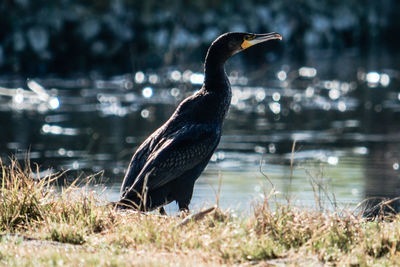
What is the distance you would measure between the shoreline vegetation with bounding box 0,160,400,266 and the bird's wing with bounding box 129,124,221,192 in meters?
0.68

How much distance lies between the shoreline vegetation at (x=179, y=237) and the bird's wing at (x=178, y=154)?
26.7 inches

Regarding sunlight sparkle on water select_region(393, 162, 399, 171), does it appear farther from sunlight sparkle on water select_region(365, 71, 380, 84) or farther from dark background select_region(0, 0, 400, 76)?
dark background select_region(0, 0, 400, 76)

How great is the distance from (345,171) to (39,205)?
29.5 ft

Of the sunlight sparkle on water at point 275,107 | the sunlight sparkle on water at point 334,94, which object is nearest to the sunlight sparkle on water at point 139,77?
the sunlight sparkle on water at point 334,94

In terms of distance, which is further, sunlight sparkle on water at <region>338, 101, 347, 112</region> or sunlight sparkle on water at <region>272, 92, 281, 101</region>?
sunlight sparkle on water at <region>272, 92, 281, 101</region>

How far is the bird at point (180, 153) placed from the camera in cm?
754

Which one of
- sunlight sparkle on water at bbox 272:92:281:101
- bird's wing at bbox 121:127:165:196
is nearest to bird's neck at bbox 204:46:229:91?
bird's wing at bbox 121:127:165:196

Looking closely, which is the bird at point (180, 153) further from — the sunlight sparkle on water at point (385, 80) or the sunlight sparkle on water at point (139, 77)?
the sunlight sparkle on water at point (139, 77)

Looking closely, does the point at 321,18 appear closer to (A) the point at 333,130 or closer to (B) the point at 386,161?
(A) the point at 333,130

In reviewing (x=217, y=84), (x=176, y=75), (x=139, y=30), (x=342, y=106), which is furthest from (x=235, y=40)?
(x=139, y=30)

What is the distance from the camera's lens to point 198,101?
317 inches

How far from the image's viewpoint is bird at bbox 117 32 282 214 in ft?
24.7

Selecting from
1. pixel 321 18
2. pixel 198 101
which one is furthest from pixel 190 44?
pixel 198 101

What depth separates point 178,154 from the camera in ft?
25.1
